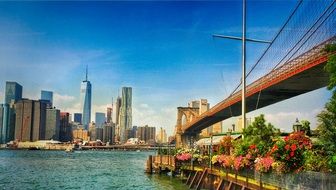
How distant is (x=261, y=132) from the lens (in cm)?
2734

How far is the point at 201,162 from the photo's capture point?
40.8 metres

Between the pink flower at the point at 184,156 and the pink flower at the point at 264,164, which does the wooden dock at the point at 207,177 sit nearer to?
the pink flower at the point at 184,156

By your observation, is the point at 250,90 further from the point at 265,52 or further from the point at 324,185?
the point at 324,185

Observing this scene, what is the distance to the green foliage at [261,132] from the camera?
26859mm

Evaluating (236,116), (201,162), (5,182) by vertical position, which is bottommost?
(5,182)

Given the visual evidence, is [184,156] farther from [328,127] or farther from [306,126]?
[328,127]

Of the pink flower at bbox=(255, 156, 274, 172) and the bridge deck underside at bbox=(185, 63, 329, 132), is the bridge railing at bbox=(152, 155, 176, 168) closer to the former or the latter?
the bridge deck underside at bbox=(185, 63, 329, 132)

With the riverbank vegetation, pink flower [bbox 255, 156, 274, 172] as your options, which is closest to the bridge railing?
the riverbank vegetation

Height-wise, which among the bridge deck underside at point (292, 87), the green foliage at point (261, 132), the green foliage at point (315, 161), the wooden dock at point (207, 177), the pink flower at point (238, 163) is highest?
the bridge deck underside at point (292, 87)

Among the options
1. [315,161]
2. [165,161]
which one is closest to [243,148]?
[315,161]

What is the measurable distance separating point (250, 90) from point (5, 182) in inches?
1213

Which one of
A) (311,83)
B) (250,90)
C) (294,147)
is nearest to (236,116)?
(250,90)

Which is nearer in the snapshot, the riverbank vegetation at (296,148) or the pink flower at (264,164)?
the riverbank vegetation at (296,148)

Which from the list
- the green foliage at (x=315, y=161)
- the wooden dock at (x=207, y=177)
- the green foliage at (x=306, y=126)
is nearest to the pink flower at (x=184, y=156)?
the wooden dock at (x=207, y=177)
